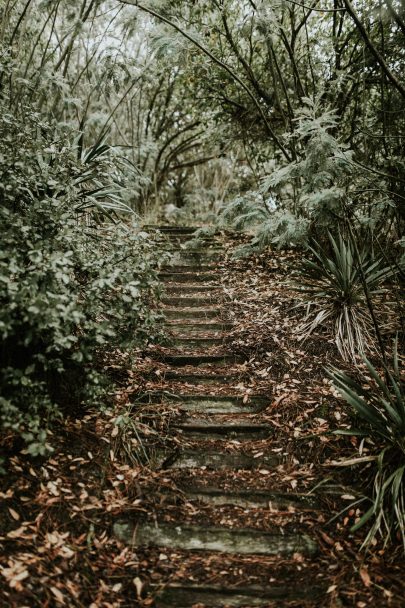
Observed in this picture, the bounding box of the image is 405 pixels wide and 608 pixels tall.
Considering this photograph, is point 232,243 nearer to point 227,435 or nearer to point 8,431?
point 227,435

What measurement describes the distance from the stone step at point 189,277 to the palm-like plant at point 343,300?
4.23 ft

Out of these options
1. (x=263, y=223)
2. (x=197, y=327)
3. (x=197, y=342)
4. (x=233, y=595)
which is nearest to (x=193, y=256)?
(x=263, y=223)

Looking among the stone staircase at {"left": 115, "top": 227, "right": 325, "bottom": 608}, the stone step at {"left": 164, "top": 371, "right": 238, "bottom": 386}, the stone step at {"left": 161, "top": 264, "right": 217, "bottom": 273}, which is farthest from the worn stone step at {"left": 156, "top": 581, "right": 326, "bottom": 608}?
the stone step at {"left": 161, "top": 264, "right": 217, "bottom": 273}

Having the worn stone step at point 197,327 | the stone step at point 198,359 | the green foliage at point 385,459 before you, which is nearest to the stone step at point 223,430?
the green foliage at point 385,459

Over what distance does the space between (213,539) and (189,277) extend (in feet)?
11.8

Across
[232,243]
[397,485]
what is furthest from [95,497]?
[232,243]

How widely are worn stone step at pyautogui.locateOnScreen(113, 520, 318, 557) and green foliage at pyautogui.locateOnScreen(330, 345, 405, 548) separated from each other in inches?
15.3

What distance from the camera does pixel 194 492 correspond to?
2939 millimetres

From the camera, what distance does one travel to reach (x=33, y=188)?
325cm

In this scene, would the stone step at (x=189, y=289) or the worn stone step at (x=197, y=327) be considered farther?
the stone step at (x=189, y=289)

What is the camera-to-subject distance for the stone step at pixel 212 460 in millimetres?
Result: 3154

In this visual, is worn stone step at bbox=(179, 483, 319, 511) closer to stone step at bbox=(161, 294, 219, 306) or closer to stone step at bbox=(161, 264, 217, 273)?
stone step at bbox=(161, 294, 219, 306)

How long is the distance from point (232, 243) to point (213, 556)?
4.70 meters

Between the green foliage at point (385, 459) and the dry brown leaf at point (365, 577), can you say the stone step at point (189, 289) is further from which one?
the dry brown leaf at point (365, 577)
